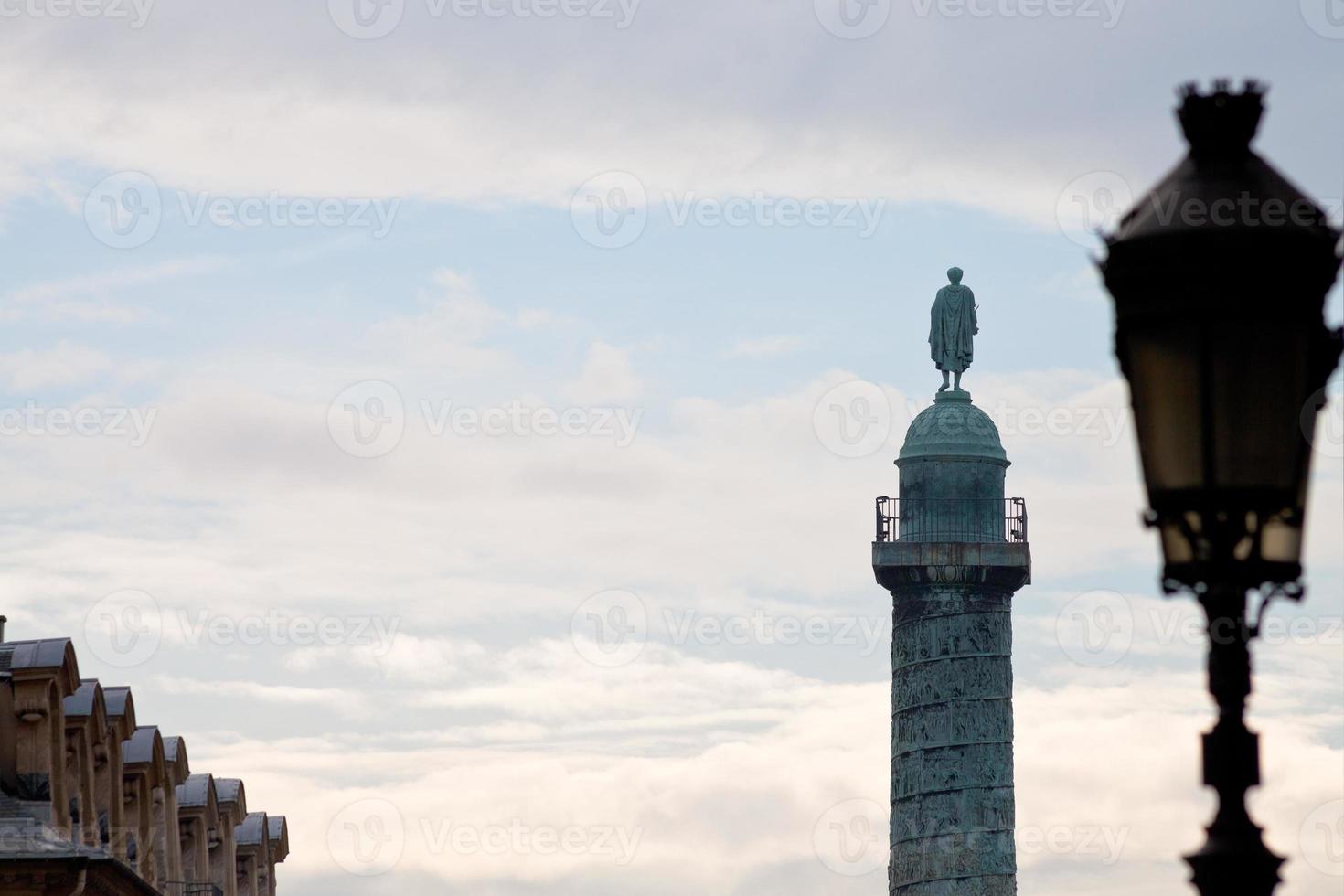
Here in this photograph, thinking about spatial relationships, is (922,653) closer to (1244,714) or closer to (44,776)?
(44,776)

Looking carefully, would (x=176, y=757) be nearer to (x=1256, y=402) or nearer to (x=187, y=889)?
(x=187, y=889)

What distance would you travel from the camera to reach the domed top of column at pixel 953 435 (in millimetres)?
63625

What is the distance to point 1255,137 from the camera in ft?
25.7

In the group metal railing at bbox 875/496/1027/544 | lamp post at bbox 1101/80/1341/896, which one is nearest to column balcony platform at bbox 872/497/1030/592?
metal railing at bbox 875/496/1027/544

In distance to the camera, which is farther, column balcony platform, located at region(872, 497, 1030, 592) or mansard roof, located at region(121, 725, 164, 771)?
column balcony platform, located at region(872, 497, 1030, 592)

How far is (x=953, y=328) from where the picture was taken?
65.4 m

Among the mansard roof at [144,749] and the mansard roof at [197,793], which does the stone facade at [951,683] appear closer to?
the mansard roof at [197,793]

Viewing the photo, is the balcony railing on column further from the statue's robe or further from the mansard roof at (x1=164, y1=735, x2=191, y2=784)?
the statue's robe

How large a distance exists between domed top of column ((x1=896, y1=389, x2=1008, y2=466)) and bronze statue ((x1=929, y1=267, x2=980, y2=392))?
0.99 meters

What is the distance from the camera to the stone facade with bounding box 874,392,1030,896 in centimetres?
6072

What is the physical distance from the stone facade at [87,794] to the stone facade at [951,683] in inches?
815

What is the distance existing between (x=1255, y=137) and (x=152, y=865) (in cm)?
3494

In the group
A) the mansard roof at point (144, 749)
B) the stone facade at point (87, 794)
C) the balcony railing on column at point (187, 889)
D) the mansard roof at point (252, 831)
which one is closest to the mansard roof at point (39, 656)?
the stone facade at point (87, 794)

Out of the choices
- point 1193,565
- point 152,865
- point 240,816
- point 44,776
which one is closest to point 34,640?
point 44,776
